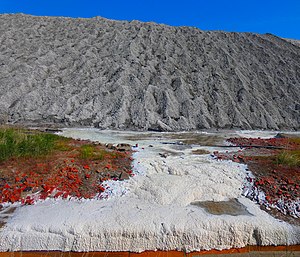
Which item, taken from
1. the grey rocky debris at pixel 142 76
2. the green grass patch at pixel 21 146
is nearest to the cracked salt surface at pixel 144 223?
the green grass patch at pixel 21 146

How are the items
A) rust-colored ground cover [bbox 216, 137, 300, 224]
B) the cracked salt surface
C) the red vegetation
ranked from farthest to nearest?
1. the red vegetation
2. rust-colored ground cover [bbox 216, 137, 300, 224]
3. the cracked salt surface

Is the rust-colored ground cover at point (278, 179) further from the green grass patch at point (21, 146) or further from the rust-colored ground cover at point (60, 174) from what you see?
the green grass patch at point (21, 146)

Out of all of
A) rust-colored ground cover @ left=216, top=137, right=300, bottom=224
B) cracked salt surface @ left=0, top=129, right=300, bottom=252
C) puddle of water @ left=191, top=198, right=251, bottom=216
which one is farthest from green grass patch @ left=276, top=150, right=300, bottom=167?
puddle of water @ left=191, top=198, right=251, bottom=216

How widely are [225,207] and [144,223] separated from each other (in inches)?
91.4

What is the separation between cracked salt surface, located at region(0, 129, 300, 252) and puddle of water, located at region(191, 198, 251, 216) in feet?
0.49

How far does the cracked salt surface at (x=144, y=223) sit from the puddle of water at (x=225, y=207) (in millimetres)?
148

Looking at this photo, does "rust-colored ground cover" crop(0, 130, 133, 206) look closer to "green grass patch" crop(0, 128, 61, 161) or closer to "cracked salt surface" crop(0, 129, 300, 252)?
"green grass patch" crop(0, 128, 61, 161)

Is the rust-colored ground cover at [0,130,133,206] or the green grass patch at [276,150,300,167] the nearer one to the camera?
the rust-colored ground cover at [0,130,133,206]

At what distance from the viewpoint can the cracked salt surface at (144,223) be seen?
19.0ft

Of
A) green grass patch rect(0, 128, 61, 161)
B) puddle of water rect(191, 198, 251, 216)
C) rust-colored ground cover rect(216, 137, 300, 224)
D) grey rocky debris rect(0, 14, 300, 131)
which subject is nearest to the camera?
puddle of water rect(191, 198, 251, 216)

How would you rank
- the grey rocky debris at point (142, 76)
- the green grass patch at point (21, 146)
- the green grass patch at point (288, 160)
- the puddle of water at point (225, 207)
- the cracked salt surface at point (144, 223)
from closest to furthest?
the cracked salt surface at point (144, 223) → the puddle of water at point (225, 207) → the green grass patch at point (21, 146) → the green grass patch at point (288, 160) → the grey rocky debris at point (142, 76)

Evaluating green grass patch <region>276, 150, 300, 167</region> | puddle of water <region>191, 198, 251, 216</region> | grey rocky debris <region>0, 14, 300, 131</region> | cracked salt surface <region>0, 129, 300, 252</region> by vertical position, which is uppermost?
grey rocky debris <region>0, 14, 300, 131</region>

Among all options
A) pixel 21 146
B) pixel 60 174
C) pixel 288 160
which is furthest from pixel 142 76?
pixel 60 174

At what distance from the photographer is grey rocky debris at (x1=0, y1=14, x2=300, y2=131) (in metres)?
21.4
